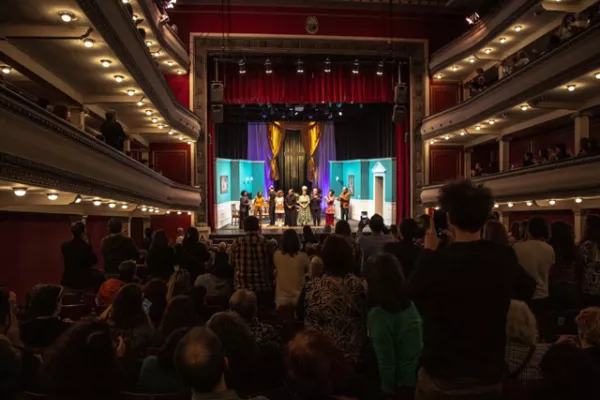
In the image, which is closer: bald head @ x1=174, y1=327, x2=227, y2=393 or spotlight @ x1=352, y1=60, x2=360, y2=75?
bald head @ x1=174, y1=327, x2=227, y2=393

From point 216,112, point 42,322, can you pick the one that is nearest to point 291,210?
point 216,112

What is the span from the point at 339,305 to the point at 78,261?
13.1 feet

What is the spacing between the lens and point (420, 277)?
206cm

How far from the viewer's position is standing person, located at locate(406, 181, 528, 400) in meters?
2.01

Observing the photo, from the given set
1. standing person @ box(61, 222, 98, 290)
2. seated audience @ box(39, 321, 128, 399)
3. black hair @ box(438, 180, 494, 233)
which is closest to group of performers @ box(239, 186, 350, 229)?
standing person @ box(61, 222, 98, 290)

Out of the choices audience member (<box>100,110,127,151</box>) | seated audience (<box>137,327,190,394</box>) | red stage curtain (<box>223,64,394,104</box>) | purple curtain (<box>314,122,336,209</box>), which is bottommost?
seated audience (<box>137,327,190,394</box>)

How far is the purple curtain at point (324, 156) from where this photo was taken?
84.4ft

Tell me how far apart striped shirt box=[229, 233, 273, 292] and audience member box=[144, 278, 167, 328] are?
1.48 metres

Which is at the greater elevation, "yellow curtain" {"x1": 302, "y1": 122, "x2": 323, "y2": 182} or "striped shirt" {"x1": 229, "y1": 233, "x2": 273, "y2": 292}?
"yellow curtain" {"x1": 302, "y1": 122, "x2": 323, "y2": 182}

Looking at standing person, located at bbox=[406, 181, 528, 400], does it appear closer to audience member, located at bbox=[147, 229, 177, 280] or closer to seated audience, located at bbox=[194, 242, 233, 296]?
seated audience, located at bbox=[194, 242, 233, 296]

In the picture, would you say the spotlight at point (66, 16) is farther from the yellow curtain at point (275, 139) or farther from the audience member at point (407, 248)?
the yellow curtain at point (275, 139)

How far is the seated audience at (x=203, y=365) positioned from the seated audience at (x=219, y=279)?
144 inches

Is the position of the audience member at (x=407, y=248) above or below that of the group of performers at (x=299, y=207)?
below

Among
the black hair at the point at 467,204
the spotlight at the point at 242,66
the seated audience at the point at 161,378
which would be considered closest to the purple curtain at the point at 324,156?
the spotlight at the point at 242,66
